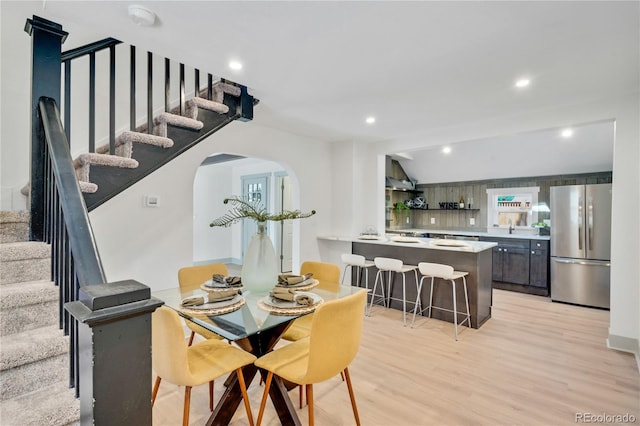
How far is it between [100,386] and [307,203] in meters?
4.12

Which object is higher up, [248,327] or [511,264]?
[248,327]

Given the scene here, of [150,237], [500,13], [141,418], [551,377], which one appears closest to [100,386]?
[141,418]

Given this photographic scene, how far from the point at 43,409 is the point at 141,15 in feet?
6.49

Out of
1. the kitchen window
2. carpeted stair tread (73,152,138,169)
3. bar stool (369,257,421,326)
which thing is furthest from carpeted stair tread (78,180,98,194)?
the kitchen window

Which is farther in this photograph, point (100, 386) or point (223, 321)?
point (223, 321)

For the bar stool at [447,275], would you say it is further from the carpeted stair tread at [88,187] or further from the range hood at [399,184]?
the carpeted stair tread at [88,187]

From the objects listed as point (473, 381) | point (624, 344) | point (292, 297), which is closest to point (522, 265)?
point (624, 344)

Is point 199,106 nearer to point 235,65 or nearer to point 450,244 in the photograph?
point 235,65

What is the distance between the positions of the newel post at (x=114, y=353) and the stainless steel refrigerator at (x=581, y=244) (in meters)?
5.48

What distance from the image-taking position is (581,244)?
4.45 metres

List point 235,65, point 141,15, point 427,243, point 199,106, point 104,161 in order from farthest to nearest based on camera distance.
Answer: point 427,243, point 199,106, point 235,65, point 104,161, point 141,15

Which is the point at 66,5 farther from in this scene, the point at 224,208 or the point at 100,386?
the point at 224,208

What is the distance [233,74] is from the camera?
2.68 meters

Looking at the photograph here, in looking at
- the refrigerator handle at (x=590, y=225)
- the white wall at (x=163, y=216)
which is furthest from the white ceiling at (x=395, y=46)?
the refrigerator handle at (x=590, y=225)
